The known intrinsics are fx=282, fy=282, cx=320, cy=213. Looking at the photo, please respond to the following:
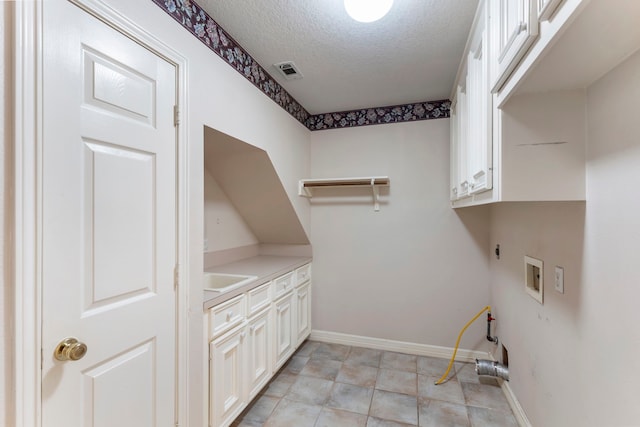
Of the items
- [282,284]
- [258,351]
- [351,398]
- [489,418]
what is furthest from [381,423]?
[282,284]

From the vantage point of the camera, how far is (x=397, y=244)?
108 inches

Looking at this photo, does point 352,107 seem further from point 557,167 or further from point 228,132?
point 557,167

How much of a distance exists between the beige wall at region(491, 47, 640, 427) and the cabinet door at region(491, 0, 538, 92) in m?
0.35

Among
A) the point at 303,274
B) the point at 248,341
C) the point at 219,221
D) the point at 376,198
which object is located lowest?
the point at 248,341

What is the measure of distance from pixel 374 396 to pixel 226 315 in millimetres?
1274

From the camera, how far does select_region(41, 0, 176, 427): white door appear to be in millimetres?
873

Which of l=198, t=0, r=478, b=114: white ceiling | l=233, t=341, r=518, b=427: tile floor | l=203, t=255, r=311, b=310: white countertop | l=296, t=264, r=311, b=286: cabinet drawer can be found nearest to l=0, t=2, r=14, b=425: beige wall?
l=203, t=255, r=311, b=310: white countertop

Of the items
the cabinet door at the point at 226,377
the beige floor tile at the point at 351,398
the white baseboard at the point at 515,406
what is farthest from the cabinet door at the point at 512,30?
the beige floor tile at the point at 351,398

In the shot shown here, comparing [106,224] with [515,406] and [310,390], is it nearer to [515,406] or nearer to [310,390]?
[310,390]

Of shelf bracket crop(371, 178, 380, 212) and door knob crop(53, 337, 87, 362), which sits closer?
door knob crop(53, 337, 87, 362)

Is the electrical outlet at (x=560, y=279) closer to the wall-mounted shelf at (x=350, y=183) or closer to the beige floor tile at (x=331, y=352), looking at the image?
the wall-mounted shelf at (x=350, y=183)

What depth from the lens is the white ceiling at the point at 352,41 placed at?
145 centimetres

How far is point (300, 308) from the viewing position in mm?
2703

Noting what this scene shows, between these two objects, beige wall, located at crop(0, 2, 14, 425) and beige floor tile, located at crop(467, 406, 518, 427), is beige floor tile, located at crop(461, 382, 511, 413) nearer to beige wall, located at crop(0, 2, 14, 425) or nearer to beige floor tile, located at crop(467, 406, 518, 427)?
beige floor tile, located at crop(467, 406, 518, 427)
